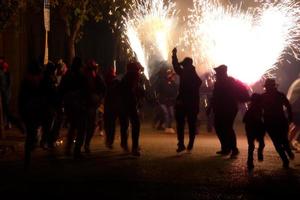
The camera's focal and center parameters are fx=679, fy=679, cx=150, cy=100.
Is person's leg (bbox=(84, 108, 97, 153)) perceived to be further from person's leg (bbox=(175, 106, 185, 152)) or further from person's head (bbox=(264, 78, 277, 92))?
person's head (bbox=(264, 78, 277, 92))

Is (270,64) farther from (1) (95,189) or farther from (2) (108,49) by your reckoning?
(1) (95,189)

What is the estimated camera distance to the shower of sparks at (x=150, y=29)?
1017 inches

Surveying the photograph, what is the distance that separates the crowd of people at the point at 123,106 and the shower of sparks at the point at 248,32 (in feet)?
29.8

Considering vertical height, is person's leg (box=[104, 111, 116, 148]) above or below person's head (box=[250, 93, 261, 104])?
below

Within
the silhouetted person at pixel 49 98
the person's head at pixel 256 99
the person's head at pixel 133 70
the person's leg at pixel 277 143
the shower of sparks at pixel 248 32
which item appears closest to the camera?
the silhouetted person at pixel 49 98

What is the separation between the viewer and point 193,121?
14383mm

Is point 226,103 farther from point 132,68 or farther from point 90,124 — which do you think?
point 90,124

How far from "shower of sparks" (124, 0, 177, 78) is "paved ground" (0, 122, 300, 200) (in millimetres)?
11775

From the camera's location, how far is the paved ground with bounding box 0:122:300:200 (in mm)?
9219

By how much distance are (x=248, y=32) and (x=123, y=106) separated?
11.8 meters

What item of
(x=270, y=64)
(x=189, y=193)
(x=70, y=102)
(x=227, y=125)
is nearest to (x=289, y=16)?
(x=270, y=64)

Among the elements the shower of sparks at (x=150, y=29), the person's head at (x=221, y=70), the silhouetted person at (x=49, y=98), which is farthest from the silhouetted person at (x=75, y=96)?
the shower of sparks at (x=150, y=29)

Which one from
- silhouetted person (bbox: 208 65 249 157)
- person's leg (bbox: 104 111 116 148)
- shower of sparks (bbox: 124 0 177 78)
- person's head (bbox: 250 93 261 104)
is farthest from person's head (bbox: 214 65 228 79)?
shower of sparks (bbox: 124 0 177 78)

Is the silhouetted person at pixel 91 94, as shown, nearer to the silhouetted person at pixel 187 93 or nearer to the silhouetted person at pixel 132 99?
the silhouetted person at pixel 132 99
